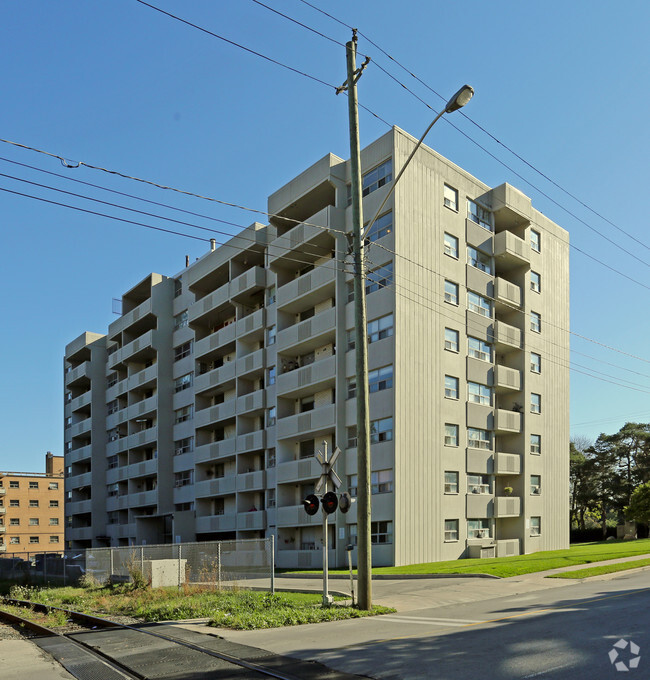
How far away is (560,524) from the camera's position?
148ft

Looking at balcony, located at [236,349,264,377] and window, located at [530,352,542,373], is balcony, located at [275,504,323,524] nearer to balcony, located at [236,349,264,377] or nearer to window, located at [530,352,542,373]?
balcony, located at [236,349,264,377]

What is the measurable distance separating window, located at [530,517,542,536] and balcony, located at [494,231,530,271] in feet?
49.1

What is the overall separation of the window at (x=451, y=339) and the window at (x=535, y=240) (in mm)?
10714

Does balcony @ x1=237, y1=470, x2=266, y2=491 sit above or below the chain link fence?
above

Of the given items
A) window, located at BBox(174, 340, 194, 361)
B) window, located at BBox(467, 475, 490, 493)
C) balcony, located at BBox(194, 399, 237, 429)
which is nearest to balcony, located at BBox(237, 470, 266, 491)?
balcony, located at BBox(194, 399, 237, 429)

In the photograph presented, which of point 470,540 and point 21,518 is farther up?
point 470,540

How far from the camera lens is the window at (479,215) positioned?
40456mm

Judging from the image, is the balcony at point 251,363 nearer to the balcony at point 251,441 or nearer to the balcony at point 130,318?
the balcony at point 251,441

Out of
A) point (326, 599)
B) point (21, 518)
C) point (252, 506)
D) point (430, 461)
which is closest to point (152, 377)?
point (252, 506)

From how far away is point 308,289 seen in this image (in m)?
39.9

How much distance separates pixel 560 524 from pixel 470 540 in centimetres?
1064

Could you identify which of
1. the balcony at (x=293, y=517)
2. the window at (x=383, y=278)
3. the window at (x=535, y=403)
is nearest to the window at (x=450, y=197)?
the window at (x=383, y=278)

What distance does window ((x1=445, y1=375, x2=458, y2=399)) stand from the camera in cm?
3716

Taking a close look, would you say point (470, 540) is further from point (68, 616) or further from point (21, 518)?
point (21, 518)
